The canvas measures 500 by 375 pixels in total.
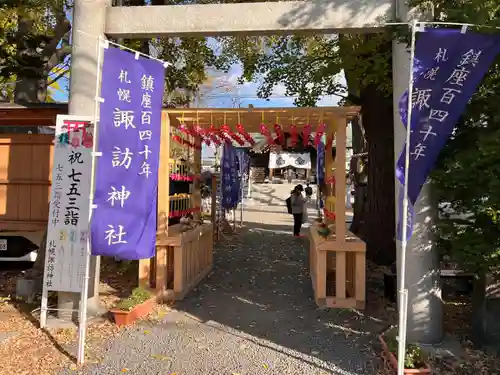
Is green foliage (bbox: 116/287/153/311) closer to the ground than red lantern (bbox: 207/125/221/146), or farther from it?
closer to the ground

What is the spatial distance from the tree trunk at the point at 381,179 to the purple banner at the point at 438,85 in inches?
193

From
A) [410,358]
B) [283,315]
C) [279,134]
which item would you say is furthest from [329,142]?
[410,358]

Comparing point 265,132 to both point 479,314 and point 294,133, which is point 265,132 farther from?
point 479,314

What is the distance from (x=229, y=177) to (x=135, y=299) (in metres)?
7.73

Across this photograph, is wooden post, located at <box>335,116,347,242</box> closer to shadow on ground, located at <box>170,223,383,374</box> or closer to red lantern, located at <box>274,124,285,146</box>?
red lantern, located at <box>274,124,285,146</box>

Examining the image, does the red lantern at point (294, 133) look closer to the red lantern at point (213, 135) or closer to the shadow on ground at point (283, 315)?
the red lantern at point (213, 135)

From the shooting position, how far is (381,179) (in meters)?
9.20

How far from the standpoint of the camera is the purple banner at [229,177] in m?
12.7

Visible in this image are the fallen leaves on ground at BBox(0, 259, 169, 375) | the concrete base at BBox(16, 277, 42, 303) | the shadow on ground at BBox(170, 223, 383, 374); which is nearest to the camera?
the fallen leaves on ground at BBox(0, 259, 169, 375)

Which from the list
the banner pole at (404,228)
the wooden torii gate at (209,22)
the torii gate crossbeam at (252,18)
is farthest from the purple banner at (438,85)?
the torii gate crossbeam at (252,18)

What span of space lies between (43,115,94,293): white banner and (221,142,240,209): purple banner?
278 inches

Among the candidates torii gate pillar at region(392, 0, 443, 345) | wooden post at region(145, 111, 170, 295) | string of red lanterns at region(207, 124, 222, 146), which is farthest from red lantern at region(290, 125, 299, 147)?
torii gate pillar at region(392, 0, 443, 345)

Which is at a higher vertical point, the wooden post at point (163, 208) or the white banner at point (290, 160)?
the white banner at point (290, 160)

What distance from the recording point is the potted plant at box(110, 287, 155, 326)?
5.41 metres
